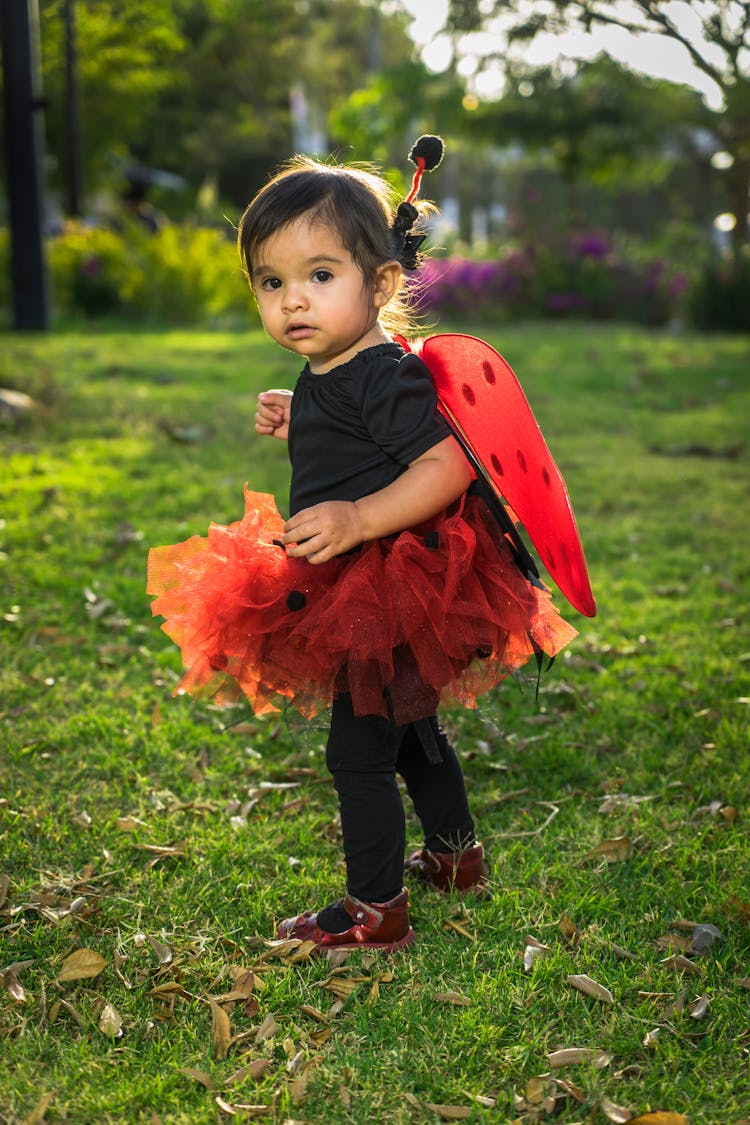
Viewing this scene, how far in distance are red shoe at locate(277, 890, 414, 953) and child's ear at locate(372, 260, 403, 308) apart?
1.31m

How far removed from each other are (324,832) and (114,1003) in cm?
82

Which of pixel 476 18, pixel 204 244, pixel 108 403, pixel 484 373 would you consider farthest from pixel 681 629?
pixel 204 244

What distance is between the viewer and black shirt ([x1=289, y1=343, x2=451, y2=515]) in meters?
2.36

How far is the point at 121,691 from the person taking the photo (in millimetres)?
3779

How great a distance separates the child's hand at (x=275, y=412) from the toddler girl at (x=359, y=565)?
0.91 feet

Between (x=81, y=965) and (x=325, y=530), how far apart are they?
1052 mm

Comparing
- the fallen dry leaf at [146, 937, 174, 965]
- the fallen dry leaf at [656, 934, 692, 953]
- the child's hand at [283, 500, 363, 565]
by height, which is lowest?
the fallen dry leaf at [656, 934, 692, 953]

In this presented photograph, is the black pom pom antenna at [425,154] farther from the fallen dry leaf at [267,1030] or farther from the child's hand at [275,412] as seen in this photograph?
the fallen dry leaf at [267,1030]

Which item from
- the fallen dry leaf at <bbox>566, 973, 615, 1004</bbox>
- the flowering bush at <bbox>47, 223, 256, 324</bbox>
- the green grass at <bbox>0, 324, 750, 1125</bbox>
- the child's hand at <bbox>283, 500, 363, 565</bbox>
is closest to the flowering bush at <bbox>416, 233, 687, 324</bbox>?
the flowering bush at <bbox>47, 223, 256, 324</bbox>

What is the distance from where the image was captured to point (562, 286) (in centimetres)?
1599

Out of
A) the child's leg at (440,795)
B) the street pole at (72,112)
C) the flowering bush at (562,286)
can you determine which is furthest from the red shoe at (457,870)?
the street pole at (72,112)

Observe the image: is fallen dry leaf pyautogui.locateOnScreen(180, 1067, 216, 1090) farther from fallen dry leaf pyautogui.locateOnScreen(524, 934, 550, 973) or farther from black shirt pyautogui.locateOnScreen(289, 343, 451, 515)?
black shirt pyautogui.locateOnScreen(289, 343, 451, 515)

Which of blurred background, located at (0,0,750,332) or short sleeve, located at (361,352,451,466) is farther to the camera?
blurred background, located at (0,0,750,332)

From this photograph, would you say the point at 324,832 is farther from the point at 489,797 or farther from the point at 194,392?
the point at 194,392
